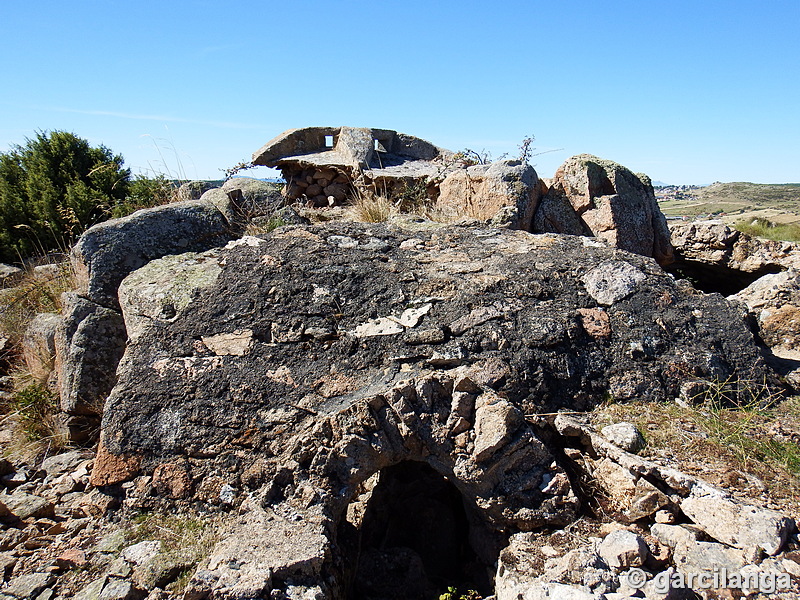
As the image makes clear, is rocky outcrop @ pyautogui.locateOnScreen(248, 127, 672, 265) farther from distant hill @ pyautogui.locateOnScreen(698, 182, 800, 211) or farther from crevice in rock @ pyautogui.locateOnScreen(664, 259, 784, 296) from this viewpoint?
distant hill @ pyautogui.locateOnScreen(698, 182, 800, 211)

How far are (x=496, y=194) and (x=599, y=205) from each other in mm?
1126

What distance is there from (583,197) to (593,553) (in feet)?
12.8

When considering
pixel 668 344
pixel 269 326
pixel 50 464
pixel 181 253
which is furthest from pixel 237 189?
pixel 668 344

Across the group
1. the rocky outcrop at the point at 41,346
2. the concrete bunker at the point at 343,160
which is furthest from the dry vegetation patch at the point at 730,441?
the concrete bunker at the point at 343,160

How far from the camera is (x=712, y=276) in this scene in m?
6.62

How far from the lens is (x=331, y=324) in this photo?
327cm

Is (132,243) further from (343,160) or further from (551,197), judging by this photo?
(343,160)

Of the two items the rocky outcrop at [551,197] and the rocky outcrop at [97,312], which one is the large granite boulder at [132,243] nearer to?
the rocky outcrop at [97,312]

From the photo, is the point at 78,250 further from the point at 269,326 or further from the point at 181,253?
the point at 269,326

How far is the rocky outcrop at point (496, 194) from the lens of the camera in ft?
16.5

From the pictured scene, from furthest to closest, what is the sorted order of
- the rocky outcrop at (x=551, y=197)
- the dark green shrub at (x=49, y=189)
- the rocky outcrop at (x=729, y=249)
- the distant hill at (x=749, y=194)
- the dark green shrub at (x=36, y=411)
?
the distant hill at (x=749, y=194), the dark green shrub at (x=49, y=189), the rocky outcrop at (x=729, y=249), the rocky outcrop at (x=551, y=197), the dark green shrub at (x=36, y=411)

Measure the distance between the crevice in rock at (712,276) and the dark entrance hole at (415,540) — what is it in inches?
170

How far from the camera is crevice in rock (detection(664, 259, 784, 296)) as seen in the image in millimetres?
6328

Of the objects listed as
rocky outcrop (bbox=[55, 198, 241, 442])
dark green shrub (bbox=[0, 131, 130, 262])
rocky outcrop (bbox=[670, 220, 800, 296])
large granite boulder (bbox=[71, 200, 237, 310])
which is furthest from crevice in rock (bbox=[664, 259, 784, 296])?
dark green shrub (bbox=[0, 131, 130, 262])
